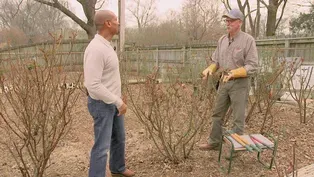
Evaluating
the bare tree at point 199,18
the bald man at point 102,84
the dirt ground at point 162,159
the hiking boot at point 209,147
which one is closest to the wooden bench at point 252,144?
the dirt ground at point 162,159

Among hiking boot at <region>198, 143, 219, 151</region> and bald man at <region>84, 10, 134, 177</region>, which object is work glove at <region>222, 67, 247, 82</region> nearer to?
hiking boot at <region>198, 143, 219, 151</region>

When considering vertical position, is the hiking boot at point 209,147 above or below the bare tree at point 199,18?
below

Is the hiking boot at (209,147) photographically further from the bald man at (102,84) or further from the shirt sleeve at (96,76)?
the shirt sleeve at (96,76)

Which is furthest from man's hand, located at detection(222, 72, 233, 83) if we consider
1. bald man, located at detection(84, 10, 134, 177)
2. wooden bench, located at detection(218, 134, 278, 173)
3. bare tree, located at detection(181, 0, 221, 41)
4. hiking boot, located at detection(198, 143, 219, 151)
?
bare tree, located at detection(181, 0, 221, 41)

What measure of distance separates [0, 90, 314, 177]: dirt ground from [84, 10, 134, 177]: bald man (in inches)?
32.5

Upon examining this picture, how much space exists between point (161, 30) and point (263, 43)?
54.6 feet

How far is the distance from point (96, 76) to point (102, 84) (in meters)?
0.10

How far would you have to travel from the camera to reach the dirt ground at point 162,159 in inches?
125

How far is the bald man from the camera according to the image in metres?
2.30

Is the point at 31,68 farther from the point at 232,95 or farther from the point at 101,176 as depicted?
the point at 232,95

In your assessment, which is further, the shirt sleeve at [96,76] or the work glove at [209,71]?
the work glove at [209,71]

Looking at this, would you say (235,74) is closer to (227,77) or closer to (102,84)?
(227,77)

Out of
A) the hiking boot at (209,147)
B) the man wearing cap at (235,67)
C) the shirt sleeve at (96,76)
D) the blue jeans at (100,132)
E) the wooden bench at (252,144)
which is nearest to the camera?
the shirt sleeve at (96,76)

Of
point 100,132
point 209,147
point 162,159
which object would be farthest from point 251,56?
point 100,132
